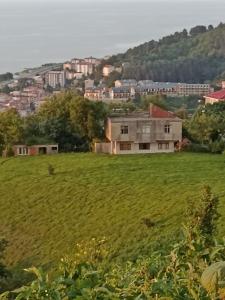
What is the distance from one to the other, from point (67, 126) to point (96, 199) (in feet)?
25.9

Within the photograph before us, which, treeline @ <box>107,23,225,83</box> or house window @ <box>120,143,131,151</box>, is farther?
treeline @ <box>107,23,225,83</box>

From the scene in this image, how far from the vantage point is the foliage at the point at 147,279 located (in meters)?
2.64

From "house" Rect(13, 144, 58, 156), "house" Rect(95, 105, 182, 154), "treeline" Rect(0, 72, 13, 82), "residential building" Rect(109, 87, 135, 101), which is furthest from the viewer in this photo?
"treeline" Rect(0, 72, 13, 82)

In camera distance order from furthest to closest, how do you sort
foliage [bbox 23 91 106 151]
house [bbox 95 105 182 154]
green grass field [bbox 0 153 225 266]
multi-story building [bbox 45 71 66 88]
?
multi-story building [bbox 45 71 66 88]
foliage [bbox 23 91 106 151]
house [bbox 95 105 182 154]
green grass field [bbox 0 153 225 266]

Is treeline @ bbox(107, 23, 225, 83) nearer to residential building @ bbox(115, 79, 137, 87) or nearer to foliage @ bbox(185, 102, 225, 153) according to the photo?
residential building @ bbox(115, 79, 137, 87)

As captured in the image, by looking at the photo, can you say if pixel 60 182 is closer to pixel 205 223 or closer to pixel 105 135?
pixel 105 135

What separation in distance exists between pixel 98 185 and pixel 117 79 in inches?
2177

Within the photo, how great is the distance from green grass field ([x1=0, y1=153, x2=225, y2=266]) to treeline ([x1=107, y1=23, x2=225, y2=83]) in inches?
2152

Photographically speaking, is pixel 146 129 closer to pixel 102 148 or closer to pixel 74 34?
pixel 102 148

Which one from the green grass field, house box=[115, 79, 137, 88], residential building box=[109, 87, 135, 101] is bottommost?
the green grass field

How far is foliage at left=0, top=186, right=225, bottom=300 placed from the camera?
264cm

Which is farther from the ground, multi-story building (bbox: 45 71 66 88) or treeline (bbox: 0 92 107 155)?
multi-story building (bbox: 45 71 66 88)

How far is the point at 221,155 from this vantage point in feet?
72.8

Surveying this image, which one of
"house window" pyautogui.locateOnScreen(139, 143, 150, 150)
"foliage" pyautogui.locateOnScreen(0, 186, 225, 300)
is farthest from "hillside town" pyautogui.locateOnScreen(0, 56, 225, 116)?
"foliage" pyautogui.locateOnScreen(0, 186, 225, 300)
